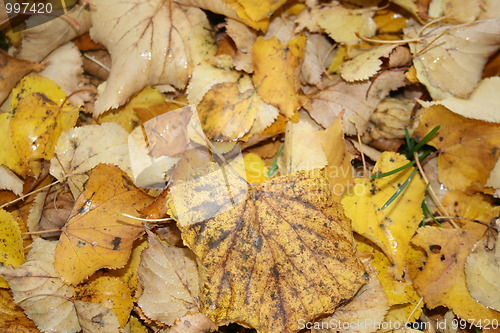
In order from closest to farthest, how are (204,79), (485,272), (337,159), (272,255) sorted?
(272,255), (485,272), (337,159), (204,79)

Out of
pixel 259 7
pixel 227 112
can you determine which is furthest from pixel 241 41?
pixel 227 112

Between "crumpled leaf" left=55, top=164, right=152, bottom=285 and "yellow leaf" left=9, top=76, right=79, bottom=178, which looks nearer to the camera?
"crumpled leaf" left=55, top=164, right=152, bottom=285

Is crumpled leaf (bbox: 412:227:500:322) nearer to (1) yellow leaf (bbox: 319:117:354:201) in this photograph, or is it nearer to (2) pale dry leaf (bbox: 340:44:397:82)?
(1) yellow leaf (bbox: 319:117:354:201)

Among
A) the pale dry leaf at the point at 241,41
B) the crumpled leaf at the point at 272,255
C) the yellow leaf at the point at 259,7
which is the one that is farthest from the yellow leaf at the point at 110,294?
the yellow leaf at the point at 259,7

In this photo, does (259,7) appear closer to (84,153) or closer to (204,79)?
(204,79)

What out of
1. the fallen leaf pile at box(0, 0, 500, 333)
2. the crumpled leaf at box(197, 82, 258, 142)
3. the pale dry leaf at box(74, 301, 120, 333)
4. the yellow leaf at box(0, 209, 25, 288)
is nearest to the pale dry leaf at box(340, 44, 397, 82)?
the fallen leaf pile at box(0, 0, 500, 333)

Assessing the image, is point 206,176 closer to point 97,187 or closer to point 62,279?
point 97,187
